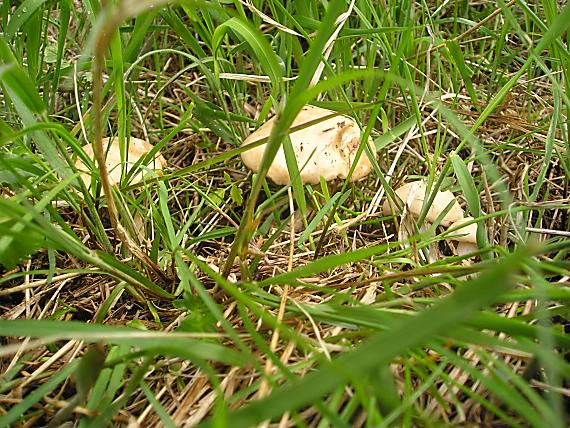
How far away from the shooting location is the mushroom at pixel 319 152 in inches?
63.2

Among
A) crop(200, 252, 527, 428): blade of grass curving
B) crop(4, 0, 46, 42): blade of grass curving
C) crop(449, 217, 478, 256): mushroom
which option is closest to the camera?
crop(200, 252, 527, 428): blade of grass curving

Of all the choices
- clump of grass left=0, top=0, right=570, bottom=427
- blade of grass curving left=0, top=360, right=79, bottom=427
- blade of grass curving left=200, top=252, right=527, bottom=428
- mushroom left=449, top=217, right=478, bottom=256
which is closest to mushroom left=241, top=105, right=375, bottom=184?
clump of grass left=0, top=0, right=570, bottom=427

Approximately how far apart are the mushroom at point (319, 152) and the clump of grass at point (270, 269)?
0.23 ft

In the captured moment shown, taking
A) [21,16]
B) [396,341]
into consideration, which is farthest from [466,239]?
[21,16]

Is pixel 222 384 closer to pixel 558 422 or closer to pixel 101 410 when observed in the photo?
pixel 101 410

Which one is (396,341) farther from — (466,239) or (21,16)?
(21,16)

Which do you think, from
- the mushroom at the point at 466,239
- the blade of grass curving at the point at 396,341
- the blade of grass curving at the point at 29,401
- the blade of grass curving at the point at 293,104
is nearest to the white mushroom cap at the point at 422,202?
the mushroom at the point at 466,239

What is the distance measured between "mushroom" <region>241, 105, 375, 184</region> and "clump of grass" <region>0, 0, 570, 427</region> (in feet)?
0.23

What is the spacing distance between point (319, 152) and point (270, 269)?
1.34ft

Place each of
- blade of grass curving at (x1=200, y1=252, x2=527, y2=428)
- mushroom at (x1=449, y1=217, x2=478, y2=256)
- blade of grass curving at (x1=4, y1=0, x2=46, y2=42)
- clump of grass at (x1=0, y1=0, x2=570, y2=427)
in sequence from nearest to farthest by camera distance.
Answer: blade of grass curving at (x1=200, y1=252, x2=527, y2=428), clump of grass at (x1=0, y1=0, x2=570, y2=427), blade of grass curving at (x1=4, y1=0, x2=46, y2=42), mushroom at (x1=449, y1=217, x2=478, y2=256)

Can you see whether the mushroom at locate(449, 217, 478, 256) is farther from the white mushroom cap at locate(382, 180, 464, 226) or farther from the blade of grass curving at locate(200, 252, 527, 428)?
the blade of grass curving at locate(200, 252, 527, 428)

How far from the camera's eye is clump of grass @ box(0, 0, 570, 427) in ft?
2.53

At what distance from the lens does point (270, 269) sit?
53.2 inches

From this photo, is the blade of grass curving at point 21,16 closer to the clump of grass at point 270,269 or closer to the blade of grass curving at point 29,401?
the clump of grass at point 270,269
